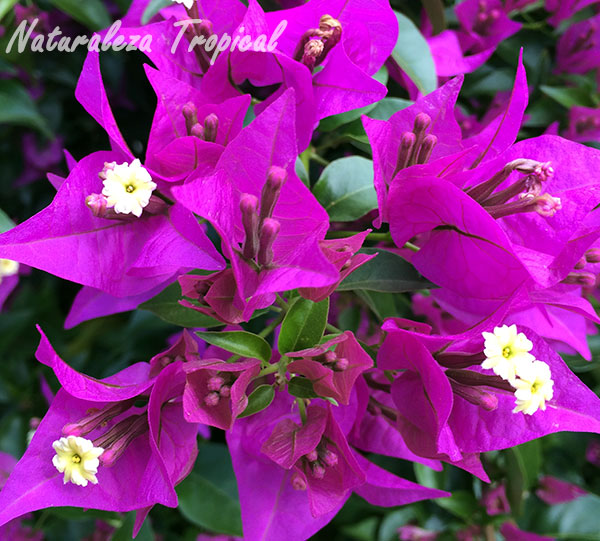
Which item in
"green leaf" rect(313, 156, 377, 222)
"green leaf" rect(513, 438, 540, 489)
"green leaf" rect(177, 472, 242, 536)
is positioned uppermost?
"green leaf" rect(313, 156, 377, 222)

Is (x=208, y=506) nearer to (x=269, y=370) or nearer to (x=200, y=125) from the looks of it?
(x=269, y=370)

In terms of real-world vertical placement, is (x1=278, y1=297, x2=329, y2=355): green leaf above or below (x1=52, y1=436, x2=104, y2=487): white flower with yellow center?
above

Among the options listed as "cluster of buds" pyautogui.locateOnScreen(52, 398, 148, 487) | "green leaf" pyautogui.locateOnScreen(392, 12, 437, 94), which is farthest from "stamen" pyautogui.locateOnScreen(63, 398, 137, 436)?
"green leaf" pyautogui.locateOnScreen(392, 12, 437, 94)

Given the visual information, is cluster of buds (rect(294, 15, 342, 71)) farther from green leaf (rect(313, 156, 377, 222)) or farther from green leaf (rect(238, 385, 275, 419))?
green leaf (rect(238, 385, 275, 419))

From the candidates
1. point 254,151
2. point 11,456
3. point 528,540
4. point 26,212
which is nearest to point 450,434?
point 254,151

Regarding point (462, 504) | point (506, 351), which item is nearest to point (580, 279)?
point (506, 351)

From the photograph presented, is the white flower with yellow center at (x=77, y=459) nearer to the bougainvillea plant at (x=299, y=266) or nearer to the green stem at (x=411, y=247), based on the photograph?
the bougainvillea plant at (x=299, y=266)
